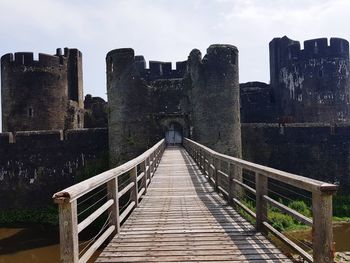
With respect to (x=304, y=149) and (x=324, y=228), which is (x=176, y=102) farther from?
(x=324, y=228)

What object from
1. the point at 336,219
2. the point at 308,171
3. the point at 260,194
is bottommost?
the point at 336,219

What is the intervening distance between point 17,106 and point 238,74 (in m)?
14.4

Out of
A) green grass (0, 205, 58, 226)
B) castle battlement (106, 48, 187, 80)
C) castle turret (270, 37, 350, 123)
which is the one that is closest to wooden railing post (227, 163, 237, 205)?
green grass (0, 205, 58, 226)

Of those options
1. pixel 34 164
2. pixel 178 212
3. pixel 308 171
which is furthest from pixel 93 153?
pixel 178 212

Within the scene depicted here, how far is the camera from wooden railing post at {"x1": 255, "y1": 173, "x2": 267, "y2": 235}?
5.30 metres

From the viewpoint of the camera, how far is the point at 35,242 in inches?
652

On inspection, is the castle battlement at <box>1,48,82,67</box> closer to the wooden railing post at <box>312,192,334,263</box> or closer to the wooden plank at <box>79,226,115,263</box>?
the wooden plank at <box>79,226,115,263</box>

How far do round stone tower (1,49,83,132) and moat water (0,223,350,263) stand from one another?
962cm

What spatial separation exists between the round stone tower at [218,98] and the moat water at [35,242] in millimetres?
6264

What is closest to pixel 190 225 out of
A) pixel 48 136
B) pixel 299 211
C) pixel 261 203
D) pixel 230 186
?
pixel 261 203

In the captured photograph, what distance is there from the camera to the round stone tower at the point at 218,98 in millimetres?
21047

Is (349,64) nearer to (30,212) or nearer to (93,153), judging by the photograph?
(93,153)

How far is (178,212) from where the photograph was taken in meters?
7.01

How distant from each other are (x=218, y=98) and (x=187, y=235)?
634 inches
